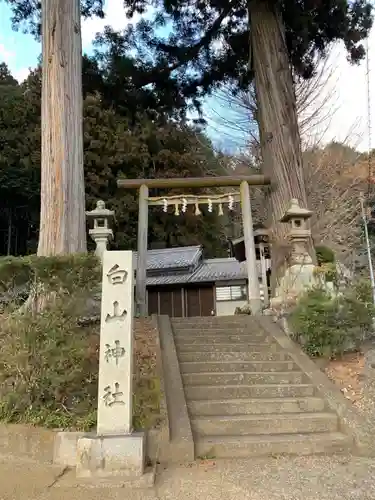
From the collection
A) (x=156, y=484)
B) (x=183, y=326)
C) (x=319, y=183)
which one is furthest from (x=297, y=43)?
(x=156, y=484)

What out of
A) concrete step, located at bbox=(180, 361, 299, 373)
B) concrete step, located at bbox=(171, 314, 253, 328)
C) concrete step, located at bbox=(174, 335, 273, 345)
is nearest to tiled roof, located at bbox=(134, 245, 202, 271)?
concrete step, located at bbox=(171, 314, 253, 328)

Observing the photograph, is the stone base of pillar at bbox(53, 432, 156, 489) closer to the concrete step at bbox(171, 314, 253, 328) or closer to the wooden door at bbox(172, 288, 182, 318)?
the concrete step at bbox(171, 314, 253, 328)

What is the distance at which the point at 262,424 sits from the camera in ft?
15.4

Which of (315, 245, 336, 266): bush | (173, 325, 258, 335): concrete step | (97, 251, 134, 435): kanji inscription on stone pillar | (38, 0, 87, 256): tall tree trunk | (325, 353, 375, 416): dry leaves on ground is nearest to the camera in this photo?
(97, 251, 134, 435): kanji inscription on stone pillar

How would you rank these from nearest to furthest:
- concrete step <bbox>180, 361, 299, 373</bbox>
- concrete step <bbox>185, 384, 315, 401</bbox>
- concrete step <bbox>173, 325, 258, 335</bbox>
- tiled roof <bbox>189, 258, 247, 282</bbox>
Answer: concrete step <bbox>185, 384, 315, 401</bbox>
concrete step <bbox>180, 361, 299, 373</bbox>
concrete step <bbox>173, 325, 258, 335</bbox>
tiled roof <bbox>189, 258, 247, 282</bbox>

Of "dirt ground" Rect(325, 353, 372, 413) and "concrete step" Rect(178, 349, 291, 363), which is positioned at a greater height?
"concrete step" Rect(178, 349, 291, 363)

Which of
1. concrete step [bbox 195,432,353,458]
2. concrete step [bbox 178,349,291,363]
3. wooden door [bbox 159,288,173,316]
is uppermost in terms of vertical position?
wooden door [bbox 159,288,173,316]

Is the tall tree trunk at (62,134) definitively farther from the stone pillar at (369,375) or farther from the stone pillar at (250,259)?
the stone pillar at (369,375)

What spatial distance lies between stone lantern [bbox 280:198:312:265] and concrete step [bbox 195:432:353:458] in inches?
154

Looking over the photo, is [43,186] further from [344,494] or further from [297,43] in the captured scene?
[297,43]

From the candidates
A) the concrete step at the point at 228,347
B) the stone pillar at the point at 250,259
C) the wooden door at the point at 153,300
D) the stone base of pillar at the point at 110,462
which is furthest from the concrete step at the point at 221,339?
the wooden door at the point at 153,300

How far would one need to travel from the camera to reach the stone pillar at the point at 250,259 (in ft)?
28.5

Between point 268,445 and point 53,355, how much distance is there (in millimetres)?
2258

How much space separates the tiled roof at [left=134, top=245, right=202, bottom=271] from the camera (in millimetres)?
18031
